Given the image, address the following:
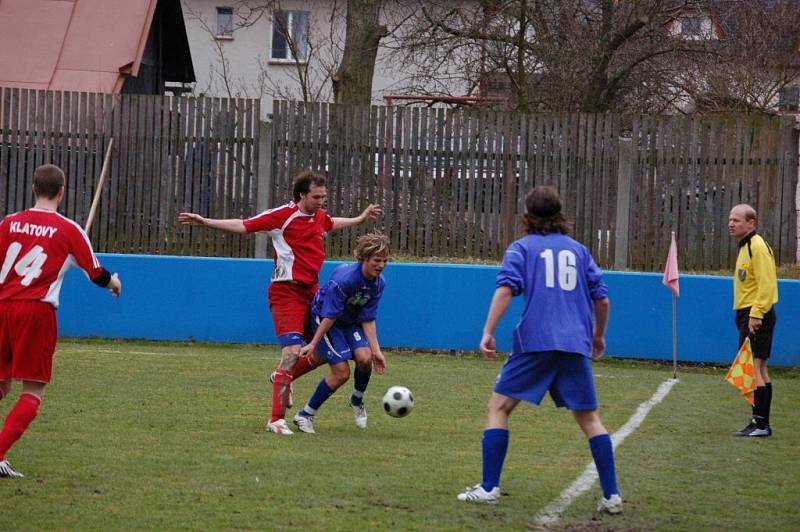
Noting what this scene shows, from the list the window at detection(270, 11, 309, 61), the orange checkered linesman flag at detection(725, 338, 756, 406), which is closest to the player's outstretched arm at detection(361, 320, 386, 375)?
the orange checkered linesman flag at detection(725, 338, 756, 406)

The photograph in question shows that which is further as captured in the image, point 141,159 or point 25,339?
point 141,159

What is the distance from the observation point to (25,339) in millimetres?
6762

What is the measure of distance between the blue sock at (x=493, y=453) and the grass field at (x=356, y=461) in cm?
18

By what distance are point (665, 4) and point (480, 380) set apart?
39.9 feet

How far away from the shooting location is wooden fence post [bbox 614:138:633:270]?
16391mm

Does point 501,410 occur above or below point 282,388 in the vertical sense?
above

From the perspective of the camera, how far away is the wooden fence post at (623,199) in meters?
16.4

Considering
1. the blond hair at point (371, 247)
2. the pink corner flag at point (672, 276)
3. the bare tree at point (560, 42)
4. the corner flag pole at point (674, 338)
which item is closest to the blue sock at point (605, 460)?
the blond hair at point (371, 247)

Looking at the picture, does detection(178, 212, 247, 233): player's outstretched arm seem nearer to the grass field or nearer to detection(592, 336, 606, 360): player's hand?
the grass field

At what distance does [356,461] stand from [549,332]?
Result: 2.04 metres

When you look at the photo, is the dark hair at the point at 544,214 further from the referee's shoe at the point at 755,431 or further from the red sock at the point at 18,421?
the referee's shoe at the point at 755,431

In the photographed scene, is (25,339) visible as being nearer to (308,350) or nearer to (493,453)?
(308,350)

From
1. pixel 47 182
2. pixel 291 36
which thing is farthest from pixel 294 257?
pixel 291 36

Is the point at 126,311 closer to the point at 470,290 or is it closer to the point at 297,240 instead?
the point at 470,290
